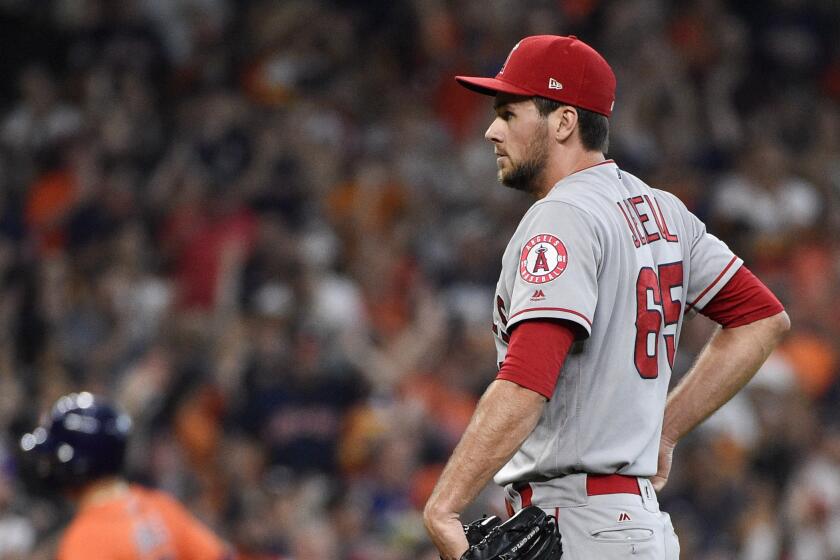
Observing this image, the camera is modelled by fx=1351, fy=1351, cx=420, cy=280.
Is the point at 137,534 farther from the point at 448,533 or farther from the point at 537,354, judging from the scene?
the point at 537,354

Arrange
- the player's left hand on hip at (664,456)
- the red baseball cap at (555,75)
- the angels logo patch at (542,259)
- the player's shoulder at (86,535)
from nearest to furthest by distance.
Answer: the angels logo patch at (542,259), the red baseball cap at (555,75), the player's left hand on hip at (664,456), the player's shoulder at (86,535)

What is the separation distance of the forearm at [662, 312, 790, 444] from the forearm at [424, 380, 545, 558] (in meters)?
0.83

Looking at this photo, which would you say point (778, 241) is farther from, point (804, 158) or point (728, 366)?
point (728, 366)

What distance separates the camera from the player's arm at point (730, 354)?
3777 mm

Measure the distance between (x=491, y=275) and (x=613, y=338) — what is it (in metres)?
6.71

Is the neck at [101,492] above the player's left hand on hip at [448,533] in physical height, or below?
below

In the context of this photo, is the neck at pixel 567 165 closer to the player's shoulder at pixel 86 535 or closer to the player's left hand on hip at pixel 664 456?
the player's left hand on hip at pixel 664 456

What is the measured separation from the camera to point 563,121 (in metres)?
3.49

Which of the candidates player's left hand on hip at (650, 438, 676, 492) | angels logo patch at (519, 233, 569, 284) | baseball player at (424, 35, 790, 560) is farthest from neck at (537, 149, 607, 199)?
player's left hand on hip at (650, 438, 676, 492)

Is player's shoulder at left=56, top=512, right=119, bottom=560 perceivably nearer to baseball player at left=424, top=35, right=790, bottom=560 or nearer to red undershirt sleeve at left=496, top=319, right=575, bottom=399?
baseball player at left=424, top=35, right=790, bottom=560

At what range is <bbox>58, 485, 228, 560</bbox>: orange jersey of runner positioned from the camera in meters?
4.35

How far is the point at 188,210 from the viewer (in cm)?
1015

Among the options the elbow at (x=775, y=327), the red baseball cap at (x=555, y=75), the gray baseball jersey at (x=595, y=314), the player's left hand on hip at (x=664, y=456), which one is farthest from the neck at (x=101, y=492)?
the elbow at (x=775, y=327)

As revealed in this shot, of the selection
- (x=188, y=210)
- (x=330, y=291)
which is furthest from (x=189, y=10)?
(x=330, y=291)
